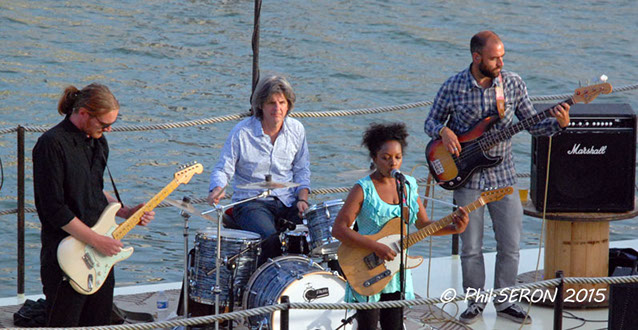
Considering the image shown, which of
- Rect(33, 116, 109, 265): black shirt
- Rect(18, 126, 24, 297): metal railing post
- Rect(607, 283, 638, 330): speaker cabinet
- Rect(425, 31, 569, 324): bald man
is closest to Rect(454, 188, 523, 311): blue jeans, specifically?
Rect(425, 31, 569, 324): bald man

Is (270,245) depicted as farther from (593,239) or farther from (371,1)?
(371,1)

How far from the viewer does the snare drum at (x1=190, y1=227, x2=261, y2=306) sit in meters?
5.24

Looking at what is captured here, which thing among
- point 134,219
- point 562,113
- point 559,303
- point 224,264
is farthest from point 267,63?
point 559,303

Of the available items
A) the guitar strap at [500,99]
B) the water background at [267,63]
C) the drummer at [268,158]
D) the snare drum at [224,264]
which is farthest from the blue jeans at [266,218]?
the water background at [267,63]

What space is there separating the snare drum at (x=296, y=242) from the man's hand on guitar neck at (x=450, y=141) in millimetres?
845

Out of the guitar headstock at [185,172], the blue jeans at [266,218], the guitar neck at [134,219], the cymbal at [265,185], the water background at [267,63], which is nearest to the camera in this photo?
the guitar neck at [134,219]

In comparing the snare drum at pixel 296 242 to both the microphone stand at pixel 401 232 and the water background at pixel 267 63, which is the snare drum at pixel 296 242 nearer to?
the microphone stand at pixel 401 232

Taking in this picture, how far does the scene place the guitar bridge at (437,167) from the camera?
18.2ft

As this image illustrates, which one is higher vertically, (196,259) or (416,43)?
(416,43)

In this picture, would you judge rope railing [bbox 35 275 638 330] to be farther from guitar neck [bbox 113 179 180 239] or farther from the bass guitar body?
the bass guitar body

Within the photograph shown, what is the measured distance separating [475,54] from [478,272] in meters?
1.17

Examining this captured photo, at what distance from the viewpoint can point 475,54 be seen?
5.38m

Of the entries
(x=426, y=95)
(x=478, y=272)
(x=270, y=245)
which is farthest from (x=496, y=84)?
(x=426, y=95)

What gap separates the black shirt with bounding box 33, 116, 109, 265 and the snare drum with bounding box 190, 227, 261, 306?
81 centimetres
